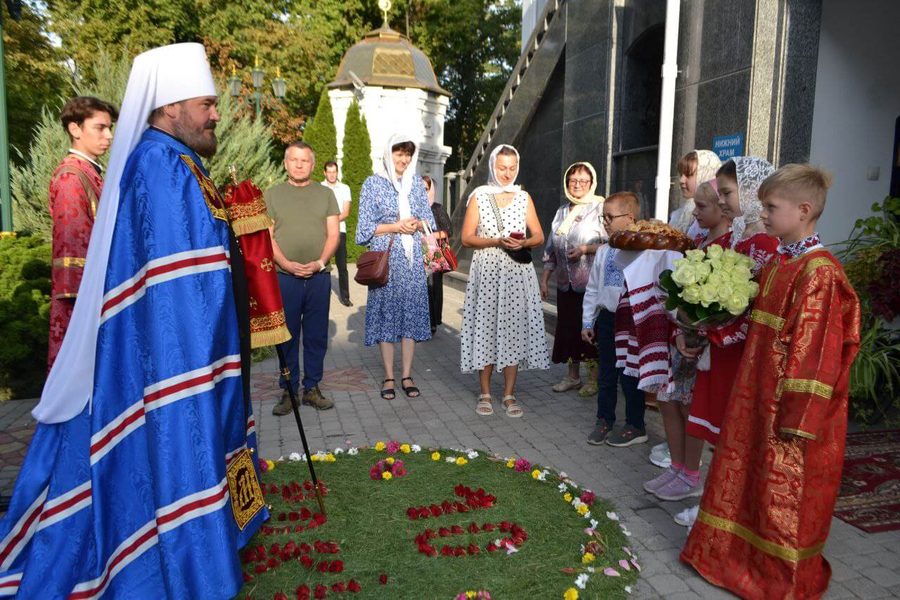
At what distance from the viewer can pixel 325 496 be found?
4.12 metres

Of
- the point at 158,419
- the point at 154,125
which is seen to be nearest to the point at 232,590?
the point at 158,419

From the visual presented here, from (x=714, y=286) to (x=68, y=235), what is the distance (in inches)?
148

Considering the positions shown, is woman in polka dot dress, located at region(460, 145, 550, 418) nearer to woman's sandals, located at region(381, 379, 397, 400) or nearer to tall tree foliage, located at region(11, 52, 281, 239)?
woman's sandals, located at region(381, 379, 397, 400)

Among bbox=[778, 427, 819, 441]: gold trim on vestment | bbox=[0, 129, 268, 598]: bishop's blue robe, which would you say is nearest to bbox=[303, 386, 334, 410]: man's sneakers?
bbox=[0, 129, 268, 598]: bishop's blue robe

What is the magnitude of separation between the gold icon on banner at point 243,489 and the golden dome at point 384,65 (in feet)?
75.6

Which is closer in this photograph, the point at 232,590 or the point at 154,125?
the point at 232,590

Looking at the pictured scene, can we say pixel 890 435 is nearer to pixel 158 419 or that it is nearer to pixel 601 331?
pixel 601 331

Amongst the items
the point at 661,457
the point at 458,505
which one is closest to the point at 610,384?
the point at 661,457

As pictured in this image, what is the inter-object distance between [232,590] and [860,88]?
22.9 ft

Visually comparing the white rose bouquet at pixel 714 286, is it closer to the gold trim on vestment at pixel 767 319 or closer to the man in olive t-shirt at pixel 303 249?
the gold trim on vestment at pixel 767 319

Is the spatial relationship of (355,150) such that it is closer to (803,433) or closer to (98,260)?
(98,260)

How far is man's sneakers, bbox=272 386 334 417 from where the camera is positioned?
229 inches

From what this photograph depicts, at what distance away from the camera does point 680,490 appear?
4.04 meters

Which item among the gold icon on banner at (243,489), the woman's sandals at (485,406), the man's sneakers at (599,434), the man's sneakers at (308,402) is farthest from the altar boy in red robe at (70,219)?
the man's sneakers at (599,434)
